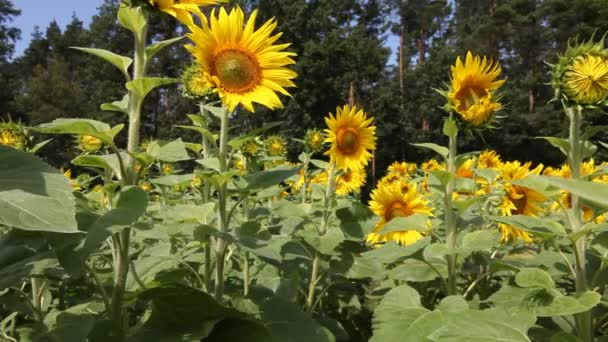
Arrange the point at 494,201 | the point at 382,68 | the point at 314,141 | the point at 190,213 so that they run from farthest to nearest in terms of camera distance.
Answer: the point at 382,68, the point at 314,141, the point at 494,201, the point at 190,213

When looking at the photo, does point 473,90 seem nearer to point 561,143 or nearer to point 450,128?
point 450,128

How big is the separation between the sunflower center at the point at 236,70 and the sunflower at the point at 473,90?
612mm

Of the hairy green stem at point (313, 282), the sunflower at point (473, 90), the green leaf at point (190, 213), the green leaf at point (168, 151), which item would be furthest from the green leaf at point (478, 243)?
the green leaf at point (168, 151)

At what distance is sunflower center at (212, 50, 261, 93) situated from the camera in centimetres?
145

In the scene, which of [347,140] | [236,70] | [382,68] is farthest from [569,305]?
[382,68]

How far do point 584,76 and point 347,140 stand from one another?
1.22 meters

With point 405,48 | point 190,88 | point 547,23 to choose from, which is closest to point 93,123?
point 190,88

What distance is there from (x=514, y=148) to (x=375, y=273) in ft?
74.6

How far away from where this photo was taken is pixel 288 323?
134cm

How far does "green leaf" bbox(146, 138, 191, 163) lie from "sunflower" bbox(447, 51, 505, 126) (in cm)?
86

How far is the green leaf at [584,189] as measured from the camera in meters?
0.48

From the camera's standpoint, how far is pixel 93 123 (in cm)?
120

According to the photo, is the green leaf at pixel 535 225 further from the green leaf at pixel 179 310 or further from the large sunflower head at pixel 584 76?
the green leaf at pixel 179 310

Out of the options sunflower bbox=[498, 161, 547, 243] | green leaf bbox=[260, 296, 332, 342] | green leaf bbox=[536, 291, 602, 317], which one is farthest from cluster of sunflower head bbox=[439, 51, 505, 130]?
green leaf bbox=[260, 296, 332, 342]
